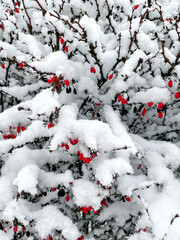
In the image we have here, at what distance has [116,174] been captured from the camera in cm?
174

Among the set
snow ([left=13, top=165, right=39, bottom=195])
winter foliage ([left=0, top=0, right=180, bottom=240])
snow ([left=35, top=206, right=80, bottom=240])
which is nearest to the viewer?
snow ([left=13, top=165, right=39, bottom=195])

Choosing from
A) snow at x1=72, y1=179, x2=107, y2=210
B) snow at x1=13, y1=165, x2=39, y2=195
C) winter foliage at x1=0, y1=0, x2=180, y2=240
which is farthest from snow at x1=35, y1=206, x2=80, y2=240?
snow at x1=13, y1=165, x2=39, y2=195

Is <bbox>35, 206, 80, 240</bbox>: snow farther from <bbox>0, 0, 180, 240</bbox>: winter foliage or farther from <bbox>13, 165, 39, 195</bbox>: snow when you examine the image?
<bbox>13, 165, 39, 195</bbox>: snow

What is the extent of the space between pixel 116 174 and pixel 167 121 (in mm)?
1375

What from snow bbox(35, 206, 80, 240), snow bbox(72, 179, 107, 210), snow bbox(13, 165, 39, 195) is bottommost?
snow bbox(35, 206, 80, 240)

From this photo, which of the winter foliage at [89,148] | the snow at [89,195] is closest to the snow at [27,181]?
the winter foliage at [89,148]

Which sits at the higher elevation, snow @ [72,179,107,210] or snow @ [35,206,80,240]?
snow @ [72,179,107,210]

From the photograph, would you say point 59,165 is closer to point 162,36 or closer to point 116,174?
point 116,174

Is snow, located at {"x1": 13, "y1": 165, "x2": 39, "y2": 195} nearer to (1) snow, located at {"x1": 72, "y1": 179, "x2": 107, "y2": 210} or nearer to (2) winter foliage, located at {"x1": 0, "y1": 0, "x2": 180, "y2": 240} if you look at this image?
(2) winter foliage, located at {"x1": 0, "y1": 0, "x2": 180, "y2": 240}

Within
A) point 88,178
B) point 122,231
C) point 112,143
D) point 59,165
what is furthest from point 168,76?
point 122,231

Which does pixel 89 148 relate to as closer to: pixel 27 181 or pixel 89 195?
pixel 89 195

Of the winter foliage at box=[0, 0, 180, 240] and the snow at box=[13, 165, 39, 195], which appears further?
the winter foliage at box=[0, 0, 180, 240]

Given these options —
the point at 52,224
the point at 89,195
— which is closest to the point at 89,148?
the point at 89,195

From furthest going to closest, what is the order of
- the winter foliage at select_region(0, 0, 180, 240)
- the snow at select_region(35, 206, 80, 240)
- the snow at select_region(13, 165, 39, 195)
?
the snow at select_region(35, 206, 80, 240) → the winter foliage at select_region(0, 0, 180, 240) → the snow at select_region(13, 165, 39, 195)
